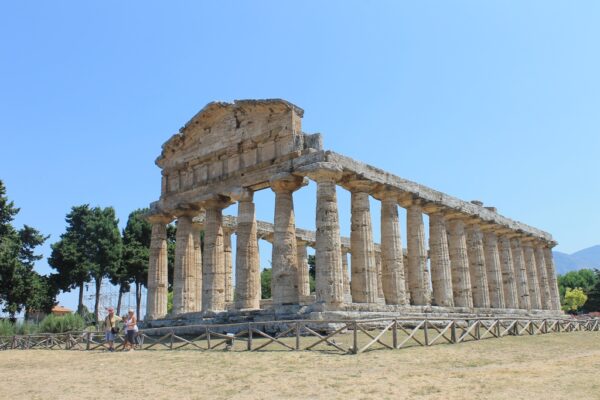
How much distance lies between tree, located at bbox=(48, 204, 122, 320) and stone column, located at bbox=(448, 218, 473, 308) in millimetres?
34333

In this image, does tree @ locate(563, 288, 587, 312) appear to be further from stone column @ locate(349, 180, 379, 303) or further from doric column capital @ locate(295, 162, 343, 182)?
doric column capital @ locate(295, 162, 343, 182)

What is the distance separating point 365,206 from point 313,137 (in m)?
4.68

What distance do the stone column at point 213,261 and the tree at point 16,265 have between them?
20705mm

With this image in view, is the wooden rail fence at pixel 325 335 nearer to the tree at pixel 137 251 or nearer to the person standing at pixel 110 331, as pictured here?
the person standing at pixel 110 331

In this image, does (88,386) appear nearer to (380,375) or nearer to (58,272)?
(380,375)

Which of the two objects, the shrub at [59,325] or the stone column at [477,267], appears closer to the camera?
the stone column at [477,267]

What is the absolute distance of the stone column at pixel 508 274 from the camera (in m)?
40.2

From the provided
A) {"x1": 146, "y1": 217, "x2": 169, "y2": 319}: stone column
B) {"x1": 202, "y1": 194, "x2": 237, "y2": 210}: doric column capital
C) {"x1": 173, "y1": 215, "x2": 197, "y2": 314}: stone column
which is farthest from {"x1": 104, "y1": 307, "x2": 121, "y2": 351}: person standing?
{"x1": 202, "y1": 194, "x2": 237, "y2": 210}: doric column capital

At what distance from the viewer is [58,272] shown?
53.9m

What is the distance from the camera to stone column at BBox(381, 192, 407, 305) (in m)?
28.4

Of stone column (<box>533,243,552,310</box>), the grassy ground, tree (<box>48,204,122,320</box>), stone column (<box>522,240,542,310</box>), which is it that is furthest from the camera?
tree (<box>48,204,122,320</box>)

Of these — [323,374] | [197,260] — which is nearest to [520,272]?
[197,260]

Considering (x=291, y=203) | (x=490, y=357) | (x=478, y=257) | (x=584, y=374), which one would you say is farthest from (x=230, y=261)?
(x=584, y=374)

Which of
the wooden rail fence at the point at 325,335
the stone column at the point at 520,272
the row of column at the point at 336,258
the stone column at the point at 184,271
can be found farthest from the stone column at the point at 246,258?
the stone column at the point at 520,272
